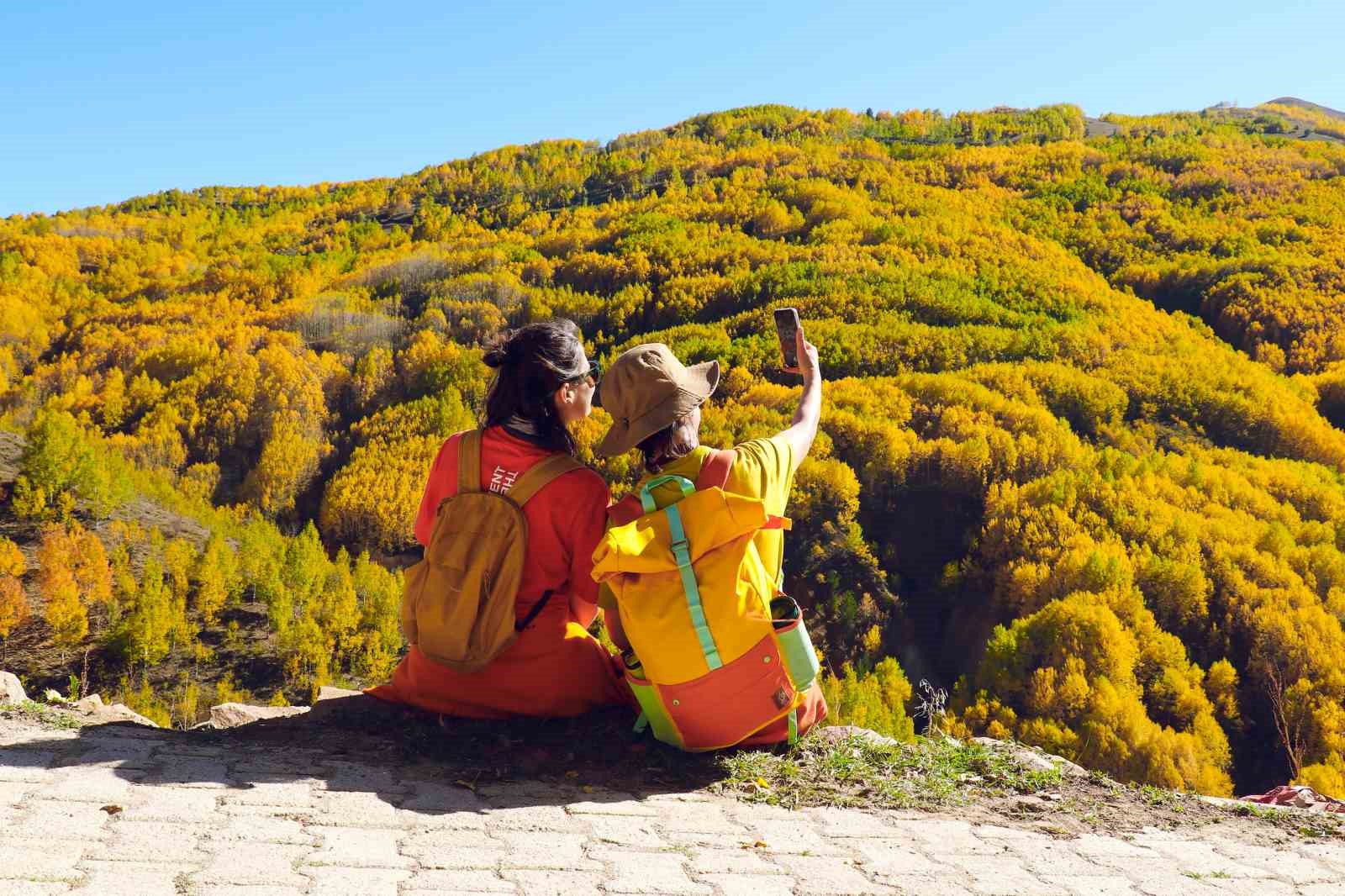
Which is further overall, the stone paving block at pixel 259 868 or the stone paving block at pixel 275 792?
the stone paving block at pixel 275 792

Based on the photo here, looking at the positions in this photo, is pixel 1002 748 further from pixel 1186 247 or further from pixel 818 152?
pixel 818 152

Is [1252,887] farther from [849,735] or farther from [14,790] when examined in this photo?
[14,790]

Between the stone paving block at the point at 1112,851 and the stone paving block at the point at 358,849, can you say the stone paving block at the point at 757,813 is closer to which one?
the stone paving block at the point at 1112,851

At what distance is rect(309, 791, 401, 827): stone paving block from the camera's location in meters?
2.60

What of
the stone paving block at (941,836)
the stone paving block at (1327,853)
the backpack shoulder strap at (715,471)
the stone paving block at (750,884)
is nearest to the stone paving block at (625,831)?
the stone paving block at (750,884)

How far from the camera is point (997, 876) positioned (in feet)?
8.41

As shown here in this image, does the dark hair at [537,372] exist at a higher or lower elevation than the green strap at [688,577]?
higher

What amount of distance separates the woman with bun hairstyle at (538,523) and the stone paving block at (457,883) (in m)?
1.01

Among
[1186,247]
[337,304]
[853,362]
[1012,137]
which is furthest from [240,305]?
[1012,137]

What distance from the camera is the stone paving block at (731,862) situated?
8.04ft

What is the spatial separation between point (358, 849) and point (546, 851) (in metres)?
0.42

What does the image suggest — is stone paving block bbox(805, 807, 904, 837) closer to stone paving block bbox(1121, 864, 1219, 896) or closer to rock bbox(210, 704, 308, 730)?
stone paving block bbox(1121, 864, 1219, 896)

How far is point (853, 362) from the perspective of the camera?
82.7ft

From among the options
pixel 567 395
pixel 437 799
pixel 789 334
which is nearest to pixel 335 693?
pixel 437 799
